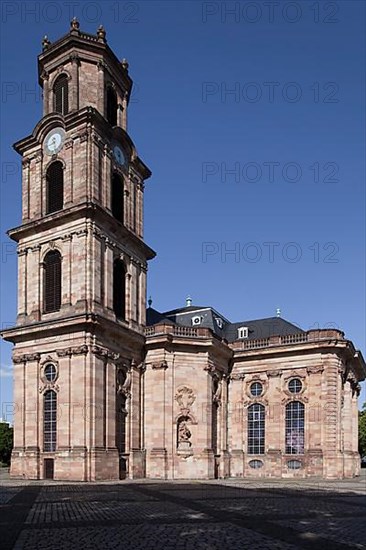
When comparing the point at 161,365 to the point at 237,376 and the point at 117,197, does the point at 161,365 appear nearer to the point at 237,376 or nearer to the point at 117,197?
the point at 237,376

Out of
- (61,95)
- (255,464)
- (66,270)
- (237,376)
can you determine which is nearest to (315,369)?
(237,376)

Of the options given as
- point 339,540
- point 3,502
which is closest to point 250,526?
point 339,540

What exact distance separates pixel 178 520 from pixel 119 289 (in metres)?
25.2

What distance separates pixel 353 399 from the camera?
52781 mm

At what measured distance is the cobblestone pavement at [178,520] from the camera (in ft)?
44.7

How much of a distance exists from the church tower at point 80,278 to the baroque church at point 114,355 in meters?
0.10

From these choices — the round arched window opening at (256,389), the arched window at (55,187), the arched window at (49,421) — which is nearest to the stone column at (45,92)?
the arched window at (55,187)

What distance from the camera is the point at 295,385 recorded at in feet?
148

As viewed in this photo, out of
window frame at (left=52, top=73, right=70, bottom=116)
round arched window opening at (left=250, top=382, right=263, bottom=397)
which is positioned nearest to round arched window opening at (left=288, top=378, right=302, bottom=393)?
round arched window opening at (left=250, top=382, right=263, bottom=397)

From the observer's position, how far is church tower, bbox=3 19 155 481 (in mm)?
35844

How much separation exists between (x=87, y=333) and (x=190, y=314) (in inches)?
671

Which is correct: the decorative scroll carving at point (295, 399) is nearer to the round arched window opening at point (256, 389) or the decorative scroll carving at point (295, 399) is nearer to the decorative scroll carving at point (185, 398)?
the round arched window opening at point (256, 389)

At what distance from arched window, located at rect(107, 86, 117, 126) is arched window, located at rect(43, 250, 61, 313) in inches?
433

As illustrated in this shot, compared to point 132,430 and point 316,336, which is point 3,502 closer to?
point 132,430
